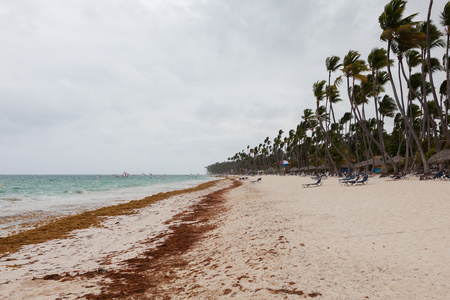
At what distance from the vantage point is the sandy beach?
3887 mm

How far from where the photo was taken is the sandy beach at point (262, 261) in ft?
12.8

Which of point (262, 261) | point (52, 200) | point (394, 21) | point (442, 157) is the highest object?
point (394, 21)

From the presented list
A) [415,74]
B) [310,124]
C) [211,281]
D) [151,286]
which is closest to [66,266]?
[151,286]

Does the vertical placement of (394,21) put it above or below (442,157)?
above

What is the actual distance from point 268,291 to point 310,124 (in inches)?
2624

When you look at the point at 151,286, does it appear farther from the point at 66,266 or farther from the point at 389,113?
the point at 389,113

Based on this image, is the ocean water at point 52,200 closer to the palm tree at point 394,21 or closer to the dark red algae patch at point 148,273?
the dark red algae patch at point 148,273

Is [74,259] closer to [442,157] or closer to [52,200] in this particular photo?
[52,200]

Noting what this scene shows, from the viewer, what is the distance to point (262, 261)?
505 cm

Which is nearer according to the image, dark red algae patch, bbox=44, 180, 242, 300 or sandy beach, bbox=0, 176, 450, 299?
sandy beach, bbox=0, 176, 450, 299

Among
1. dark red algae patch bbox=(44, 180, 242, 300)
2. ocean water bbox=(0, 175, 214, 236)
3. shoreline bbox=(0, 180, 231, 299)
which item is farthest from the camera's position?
ocean water bbox=(0, 175, 214, 236)

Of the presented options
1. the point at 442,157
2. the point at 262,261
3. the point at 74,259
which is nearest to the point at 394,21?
the point at 442,157

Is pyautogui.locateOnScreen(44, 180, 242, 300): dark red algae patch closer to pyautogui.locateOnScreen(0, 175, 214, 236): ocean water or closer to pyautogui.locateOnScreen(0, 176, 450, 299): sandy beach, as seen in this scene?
pyautogui.locateOnScreen(0, 176, 450, 299): sandy beach

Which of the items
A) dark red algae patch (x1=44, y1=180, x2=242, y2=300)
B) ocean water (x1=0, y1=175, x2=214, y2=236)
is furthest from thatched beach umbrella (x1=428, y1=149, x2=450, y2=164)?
ocean water (x1=0, y1=175, x2=214, y2=236)
